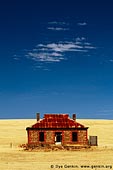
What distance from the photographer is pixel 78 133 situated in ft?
155

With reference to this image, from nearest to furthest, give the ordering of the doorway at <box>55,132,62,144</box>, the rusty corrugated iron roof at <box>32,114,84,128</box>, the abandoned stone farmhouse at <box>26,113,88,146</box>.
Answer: the abandoned stone farmhouse at <box>26,113,88,146</box> → the rusty corrugated iron roof at <box>32,114,84,128</box> → the doorway at <box>55,132,62,144</box>

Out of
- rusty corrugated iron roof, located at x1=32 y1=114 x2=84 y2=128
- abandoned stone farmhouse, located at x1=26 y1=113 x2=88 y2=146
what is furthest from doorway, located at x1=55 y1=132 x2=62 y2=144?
rusty corrugated iron roof, located at x1=32 y1=114 x2=84 y2=128

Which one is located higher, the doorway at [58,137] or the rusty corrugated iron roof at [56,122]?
the rusty corrugated iron roof at [56,122]

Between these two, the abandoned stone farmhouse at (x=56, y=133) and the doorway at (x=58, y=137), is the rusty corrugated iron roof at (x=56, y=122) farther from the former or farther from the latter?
the doorway at (x=58, y=137)

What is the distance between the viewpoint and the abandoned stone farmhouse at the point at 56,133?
46.6 metres

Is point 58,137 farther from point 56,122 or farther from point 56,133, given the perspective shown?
point 56,122

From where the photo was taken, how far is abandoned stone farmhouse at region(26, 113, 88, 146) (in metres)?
46.6

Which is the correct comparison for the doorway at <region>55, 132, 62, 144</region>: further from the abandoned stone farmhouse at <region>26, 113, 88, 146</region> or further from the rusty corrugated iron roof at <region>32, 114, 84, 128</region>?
the rusty corrugated iron roof at <region>32, 114, 84, 128</region>

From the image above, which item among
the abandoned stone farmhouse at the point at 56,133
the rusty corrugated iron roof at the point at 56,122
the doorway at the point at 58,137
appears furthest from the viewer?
the doorway at the point at 58,137

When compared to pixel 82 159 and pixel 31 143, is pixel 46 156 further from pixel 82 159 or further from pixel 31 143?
pixel 31 143

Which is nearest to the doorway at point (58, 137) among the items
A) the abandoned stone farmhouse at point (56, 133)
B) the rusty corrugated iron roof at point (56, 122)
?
the abandoned stone farmhouse at point (56, 133)

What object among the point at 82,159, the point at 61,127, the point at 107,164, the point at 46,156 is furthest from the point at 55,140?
the point at 107,164

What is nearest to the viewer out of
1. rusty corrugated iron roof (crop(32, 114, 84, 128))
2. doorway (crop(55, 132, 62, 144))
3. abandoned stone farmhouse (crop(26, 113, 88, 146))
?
abandoned stone farmhouse (crop(26, 113, 88, 146))

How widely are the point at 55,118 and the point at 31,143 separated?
13.2 feet
